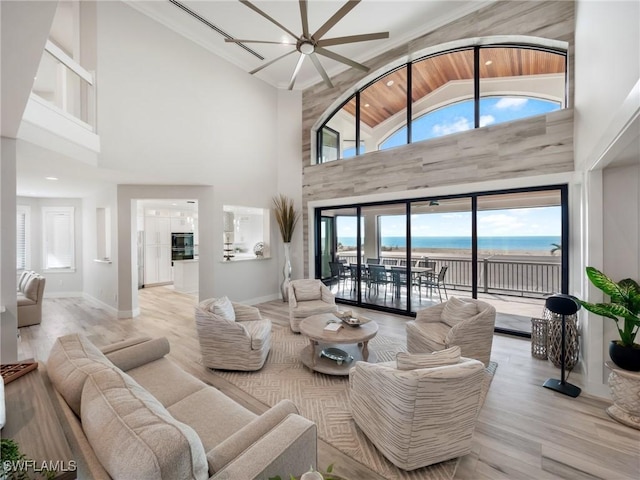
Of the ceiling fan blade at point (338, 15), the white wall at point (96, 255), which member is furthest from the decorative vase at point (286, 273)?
the ceiling fan blade at point (338, 15)

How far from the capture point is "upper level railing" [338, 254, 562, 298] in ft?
14.4

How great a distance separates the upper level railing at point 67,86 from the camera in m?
3.50

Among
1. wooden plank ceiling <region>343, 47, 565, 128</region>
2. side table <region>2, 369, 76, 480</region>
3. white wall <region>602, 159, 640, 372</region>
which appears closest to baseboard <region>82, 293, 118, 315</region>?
side table <region>2, 369, 76, 480</region>

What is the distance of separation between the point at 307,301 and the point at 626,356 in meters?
3.64

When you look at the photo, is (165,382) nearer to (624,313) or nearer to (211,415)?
(211,415)

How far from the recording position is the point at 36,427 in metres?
1.17

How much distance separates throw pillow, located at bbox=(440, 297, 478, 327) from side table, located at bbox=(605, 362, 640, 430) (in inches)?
44.9

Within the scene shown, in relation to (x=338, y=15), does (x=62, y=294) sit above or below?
below

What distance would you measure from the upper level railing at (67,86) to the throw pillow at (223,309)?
3.05 meters

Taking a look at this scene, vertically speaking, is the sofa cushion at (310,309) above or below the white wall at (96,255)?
below


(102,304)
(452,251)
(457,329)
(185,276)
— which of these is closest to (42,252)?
(102,304)

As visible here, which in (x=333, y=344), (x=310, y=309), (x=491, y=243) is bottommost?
(x=333, y=344)

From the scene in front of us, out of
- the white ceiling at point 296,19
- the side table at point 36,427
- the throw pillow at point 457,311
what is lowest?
the throw pillow at point 457,311

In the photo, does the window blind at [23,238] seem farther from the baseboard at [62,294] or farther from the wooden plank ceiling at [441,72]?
the wooden plank ceiling at [441,72]
